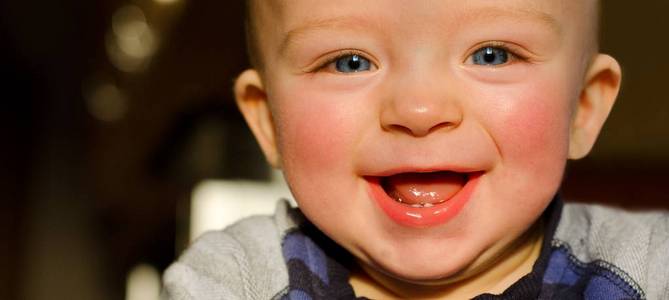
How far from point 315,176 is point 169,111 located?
1396 mm

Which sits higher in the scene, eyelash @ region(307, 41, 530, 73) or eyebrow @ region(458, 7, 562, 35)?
eyebrow @ region(458, 7, 562, 35)

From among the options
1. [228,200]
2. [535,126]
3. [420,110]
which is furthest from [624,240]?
[228,200]

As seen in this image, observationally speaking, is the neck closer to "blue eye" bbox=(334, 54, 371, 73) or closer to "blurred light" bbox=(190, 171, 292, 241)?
"blue eye" bbox=(334, 54, 371, 73)

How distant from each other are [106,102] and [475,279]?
5.46ft

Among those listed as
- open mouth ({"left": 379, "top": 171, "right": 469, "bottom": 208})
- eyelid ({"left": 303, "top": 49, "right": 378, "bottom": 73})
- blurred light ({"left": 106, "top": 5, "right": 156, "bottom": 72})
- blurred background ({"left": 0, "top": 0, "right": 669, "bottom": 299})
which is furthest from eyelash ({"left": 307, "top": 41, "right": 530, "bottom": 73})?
blurred light ({"left": 106, "top": 5, "right": 156, "bottom": 72})

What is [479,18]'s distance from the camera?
31.7 inches

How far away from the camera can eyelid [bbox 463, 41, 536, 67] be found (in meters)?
0.82

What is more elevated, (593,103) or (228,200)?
(593,103)

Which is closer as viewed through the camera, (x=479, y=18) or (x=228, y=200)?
(x=479, y=18)

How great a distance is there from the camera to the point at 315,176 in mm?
864

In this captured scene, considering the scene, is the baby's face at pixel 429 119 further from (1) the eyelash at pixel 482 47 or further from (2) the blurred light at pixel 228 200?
(2) the blurred light at pixel 228 200

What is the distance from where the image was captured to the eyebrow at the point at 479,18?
2.64 feet

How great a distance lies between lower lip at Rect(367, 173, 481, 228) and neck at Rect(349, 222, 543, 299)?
11cm

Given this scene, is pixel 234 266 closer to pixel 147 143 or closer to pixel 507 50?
pixel 507 50
